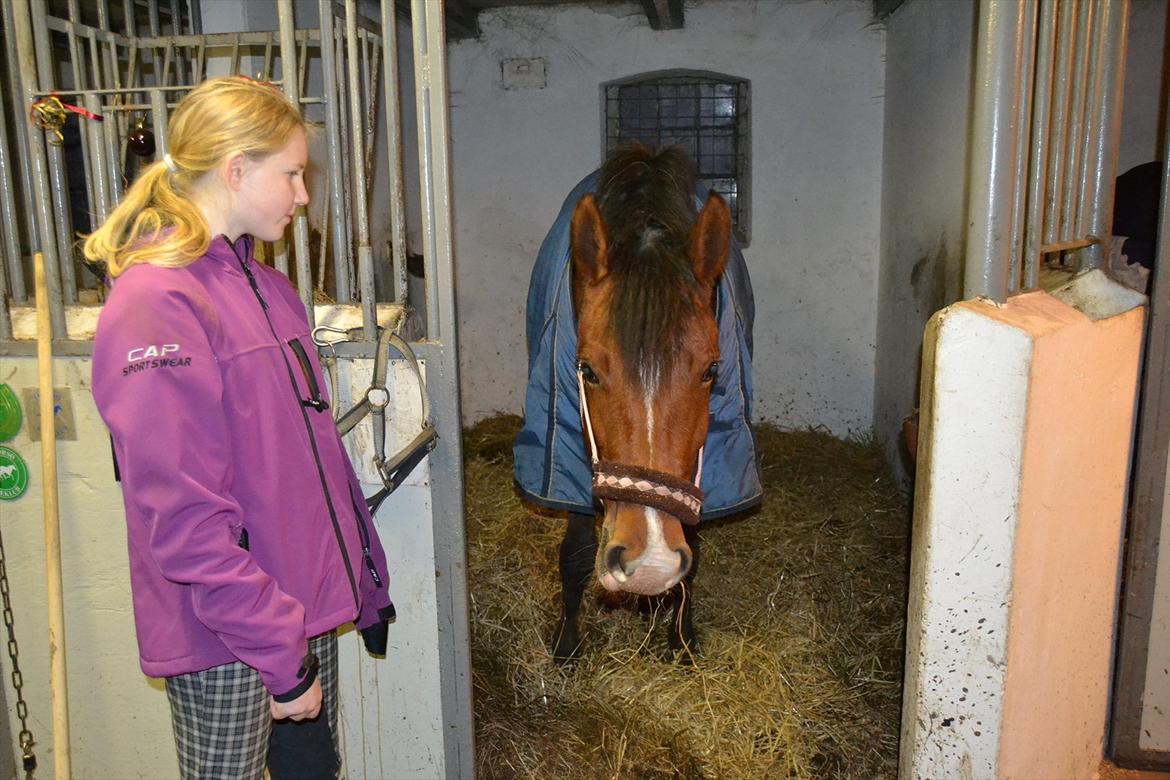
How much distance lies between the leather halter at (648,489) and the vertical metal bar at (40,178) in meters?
1.22

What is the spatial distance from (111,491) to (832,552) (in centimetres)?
277

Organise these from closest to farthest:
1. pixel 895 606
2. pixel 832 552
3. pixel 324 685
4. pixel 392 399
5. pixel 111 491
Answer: pixel 324 685 < pixel 392 399 < pixel 111 491 < pixel 895 606 < pixel 832 552

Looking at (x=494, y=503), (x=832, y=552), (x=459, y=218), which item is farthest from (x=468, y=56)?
(x=832, y=552)

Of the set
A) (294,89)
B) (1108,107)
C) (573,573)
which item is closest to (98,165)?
(294,89)

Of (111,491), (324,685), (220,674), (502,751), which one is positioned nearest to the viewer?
(220,674)

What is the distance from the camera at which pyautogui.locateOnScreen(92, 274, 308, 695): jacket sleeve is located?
3.78ft

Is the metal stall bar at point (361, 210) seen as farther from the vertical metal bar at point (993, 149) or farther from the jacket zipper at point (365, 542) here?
the vertical metal bar at point (993, 149)

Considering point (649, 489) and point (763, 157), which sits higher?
point (763, 157)

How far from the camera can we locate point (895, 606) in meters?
3.13

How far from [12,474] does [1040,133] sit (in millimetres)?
2320

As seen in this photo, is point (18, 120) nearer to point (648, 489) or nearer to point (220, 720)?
point (220, 720)

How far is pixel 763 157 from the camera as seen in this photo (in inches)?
206

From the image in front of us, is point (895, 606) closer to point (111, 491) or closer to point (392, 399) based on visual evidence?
point (392, 399)

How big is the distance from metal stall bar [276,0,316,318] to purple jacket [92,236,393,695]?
0.19m
